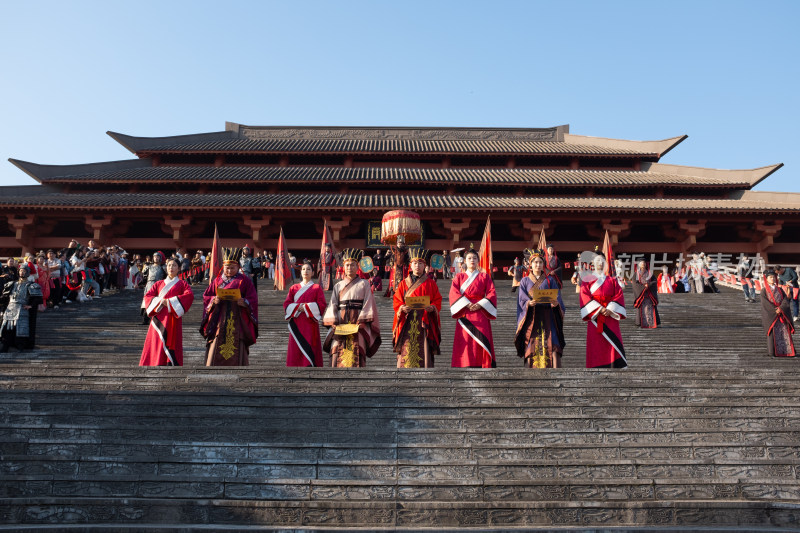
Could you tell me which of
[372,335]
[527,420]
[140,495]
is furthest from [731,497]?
[140,495]

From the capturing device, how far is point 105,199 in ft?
70.2

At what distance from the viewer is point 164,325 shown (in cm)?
715

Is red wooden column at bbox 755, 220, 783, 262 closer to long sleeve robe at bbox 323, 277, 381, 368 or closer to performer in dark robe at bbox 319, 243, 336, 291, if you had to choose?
performer in dark robe at bbox 319, 243, 336, 291

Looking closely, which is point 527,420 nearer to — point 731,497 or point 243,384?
point 731,497

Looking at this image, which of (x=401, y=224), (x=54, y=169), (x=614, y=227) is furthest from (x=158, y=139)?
(x=614, y=227)

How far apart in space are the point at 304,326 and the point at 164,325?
172 centimetres

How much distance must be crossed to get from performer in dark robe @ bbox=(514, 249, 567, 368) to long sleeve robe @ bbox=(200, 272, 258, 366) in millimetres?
3519

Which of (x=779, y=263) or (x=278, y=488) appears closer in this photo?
(x=278, y=488)

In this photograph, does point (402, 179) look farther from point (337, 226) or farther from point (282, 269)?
point (282, 269)

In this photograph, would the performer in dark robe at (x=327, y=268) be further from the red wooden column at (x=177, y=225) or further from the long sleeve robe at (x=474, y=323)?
the long sleeve robe at (x=474, y=323)

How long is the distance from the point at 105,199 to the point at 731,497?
72.5ft

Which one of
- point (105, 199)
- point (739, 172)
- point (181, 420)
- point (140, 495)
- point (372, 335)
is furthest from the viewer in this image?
point (739, 172)

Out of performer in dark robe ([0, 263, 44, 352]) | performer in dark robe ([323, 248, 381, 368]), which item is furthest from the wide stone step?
performer in dark robe ([0, 263, 44, 352])

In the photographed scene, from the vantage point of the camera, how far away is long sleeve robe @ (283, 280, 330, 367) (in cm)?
726
